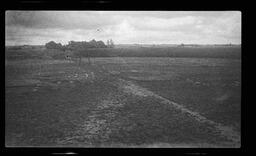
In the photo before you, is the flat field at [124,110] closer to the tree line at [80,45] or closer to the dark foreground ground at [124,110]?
the dark foreground ground at [124,110]

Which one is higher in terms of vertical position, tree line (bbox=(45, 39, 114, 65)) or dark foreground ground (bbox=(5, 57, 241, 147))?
tree line (bbox=(45, 39, 114, 65))

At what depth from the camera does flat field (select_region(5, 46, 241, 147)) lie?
5.06m

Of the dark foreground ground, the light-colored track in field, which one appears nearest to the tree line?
the dark foreground ground

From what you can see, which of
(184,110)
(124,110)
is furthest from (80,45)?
(184,110)

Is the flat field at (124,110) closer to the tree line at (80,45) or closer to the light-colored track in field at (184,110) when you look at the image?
the light-colored track in field at (184,110)

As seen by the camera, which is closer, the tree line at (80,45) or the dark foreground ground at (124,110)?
the dark foreground ground at (124,110)

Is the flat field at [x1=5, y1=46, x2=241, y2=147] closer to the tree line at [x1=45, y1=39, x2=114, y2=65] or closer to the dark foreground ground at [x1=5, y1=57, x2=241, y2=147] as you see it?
the dark foreground ground at [x1=5, y1=57, x2=241, y2=147]

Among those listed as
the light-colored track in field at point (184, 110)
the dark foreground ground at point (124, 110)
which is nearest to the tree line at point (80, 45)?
the dark foreground ground at point (124, 110)

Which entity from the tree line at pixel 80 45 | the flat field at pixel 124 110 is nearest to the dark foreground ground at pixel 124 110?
the flat field at pixel 124 110

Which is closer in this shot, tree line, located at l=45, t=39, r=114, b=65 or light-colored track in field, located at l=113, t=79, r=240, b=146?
light-colored track in field, located at l=113, t=79, r=240, b=146

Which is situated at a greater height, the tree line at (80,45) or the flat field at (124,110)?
the tree line at (80,45)

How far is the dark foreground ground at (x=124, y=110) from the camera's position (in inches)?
199
